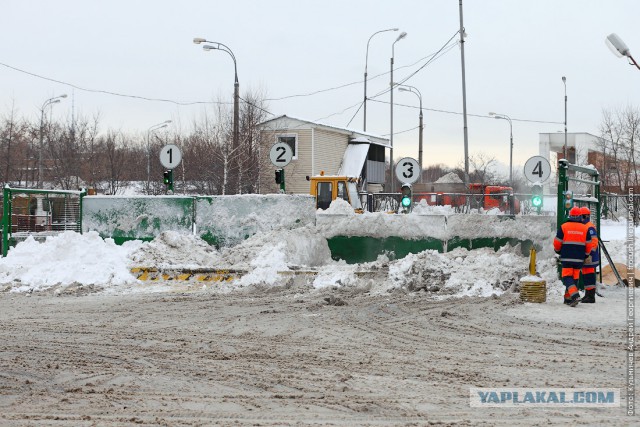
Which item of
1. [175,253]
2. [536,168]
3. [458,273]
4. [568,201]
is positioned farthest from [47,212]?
[536,168]

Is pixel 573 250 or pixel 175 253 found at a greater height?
pixel 573 250

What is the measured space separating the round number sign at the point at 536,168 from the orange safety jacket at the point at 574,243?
9.05 metres

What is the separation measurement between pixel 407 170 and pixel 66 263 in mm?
8969

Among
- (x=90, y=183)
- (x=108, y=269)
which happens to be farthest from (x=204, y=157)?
(x=108, y=269)

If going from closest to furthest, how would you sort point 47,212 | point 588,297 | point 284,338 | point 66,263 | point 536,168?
point 284,338
point 588,297
point 66,263
point 47,212
point 536,168

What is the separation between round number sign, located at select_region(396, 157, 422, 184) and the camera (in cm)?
2142

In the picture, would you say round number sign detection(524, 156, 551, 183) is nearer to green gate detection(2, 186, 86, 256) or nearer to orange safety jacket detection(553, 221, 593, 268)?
orange safety jacket detection(553, 221, 593, 268)

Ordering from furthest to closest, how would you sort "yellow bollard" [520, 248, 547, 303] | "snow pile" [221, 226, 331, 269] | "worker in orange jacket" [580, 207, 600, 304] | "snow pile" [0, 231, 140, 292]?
"snow pile" [221, 226, 331, 269], "snow pile" [0, 231, 140, 292], "yellow bollard" [520, 248, 547, 303], "worker in orange jacket" [580, 207, 600, 304]

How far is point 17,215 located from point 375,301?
32.6 ft

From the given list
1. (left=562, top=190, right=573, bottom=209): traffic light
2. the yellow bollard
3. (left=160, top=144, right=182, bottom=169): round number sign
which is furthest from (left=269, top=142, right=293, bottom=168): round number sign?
the yellow bollard

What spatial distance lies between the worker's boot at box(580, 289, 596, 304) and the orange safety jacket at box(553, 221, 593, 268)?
68cm

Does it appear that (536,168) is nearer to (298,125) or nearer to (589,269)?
(589,269)

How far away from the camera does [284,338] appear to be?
1079 cm

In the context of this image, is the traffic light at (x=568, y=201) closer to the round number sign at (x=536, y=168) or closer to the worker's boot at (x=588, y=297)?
the worker's boot at (x=588, y=297)
